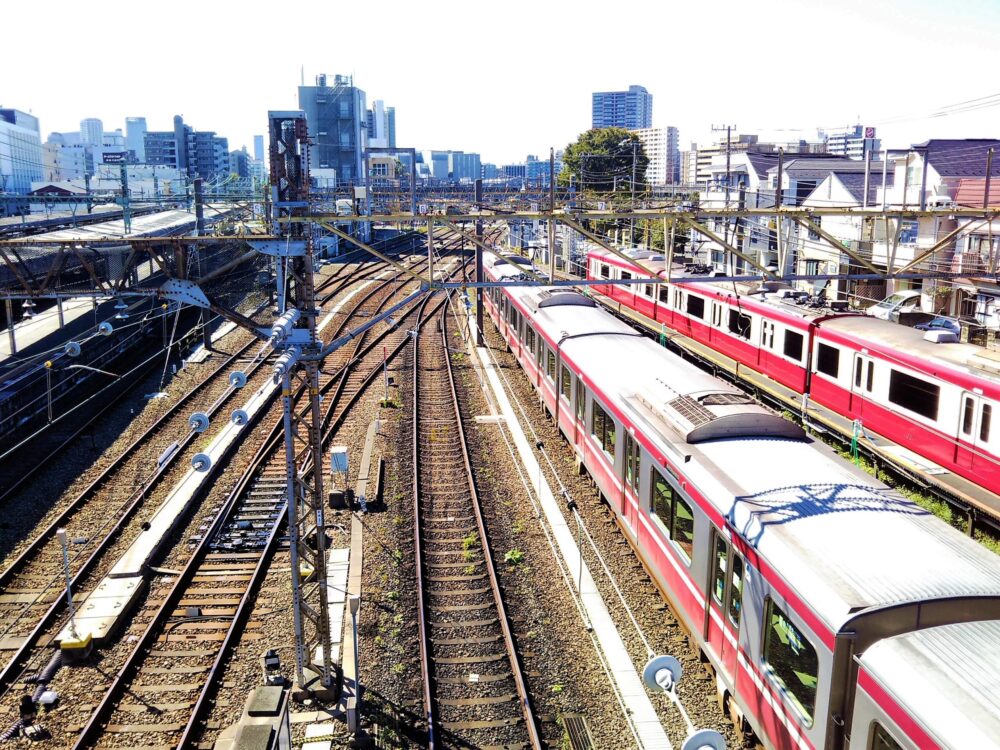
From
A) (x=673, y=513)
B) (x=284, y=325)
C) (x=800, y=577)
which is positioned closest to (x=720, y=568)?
(x=673, y=513)

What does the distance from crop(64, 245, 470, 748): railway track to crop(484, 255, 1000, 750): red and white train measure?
512cm

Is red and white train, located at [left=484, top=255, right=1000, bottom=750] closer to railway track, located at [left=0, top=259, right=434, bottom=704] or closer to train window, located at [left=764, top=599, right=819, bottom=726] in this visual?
train window, located at [left=764, top=599, right=819, bottom=726]

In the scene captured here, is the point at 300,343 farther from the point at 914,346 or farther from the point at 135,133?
the point at 135,133

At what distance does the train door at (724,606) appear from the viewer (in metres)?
7.55

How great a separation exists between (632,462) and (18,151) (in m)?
88.6

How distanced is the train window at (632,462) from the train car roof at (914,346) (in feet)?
17.4

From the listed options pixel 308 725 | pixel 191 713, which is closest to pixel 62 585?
pixel 191 713

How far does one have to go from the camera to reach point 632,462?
10.9m

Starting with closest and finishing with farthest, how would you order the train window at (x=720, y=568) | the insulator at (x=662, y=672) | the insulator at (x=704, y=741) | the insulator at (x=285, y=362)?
the insulator at (x=704, y=741)
the insulator at (x=662, y=672)
the insulator at (x=285, y=362)
the train window at (x=720, y=568)

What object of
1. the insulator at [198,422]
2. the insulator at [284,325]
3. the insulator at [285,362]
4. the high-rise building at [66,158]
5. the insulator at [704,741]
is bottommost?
the insulator at [704,741]

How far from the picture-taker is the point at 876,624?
565cm

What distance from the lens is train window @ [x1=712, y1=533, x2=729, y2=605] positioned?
308 inches

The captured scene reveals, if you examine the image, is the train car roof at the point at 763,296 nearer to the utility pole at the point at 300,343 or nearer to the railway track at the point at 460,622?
the railway track at the point at 460,622

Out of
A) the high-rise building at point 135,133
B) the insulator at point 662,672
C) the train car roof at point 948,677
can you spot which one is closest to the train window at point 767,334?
the insulator at point 662,672
